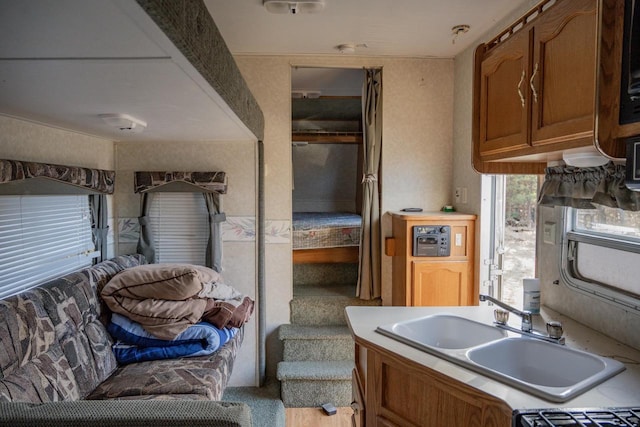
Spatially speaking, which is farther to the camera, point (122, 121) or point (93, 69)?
point (122, 121)

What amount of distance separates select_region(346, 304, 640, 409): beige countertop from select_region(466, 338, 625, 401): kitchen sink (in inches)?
1.3

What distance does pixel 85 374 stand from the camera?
1.90m

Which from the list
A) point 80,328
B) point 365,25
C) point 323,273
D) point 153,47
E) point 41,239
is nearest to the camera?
point 153,47

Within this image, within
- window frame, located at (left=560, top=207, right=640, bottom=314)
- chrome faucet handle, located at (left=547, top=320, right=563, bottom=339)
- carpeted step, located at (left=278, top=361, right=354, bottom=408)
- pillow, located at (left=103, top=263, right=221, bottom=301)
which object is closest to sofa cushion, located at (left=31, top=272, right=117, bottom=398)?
pillow, located at (left=103, top=263, right=221, bottom=301)

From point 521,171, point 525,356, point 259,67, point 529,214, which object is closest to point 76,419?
point 525,356

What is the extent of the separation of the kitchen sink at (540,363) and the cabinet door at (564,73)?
766 millimetres

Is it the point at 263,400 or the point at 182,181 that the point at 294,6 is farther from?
the point at 263,400

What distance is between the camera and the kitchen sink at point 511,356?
4.20 feet

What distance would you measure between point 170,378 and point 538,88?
203cm

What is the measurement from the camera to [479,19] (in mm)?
2477

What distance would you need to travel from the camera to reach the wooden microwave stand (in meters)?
2.87

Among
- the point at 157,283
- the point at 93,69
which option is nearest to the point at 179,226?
the point at 157,283

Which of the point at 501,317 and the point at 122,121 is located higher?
the point at 122,121

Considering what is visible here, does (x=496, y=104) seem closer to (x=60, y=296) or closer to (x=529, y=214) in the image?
(x=529, y=214)
